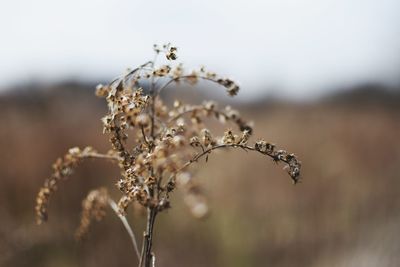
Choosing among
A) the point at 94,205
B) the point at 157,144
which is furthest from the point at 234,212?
the point at 157,144

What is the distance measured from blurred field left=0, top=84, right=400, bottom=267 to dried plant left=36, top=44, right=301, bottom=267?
2.73m

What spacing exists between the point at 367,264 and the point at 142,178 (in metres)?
3.70

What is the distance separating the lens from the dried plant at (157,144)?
142 centimetres

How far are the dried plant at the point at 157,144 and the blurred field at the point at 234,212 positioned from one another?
2.73 m

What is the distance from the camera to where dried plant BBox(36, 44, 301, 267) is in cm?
142

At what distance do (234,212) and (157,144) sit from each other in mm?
4853

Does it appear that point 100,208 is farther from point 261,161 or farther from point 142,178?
point 261,161

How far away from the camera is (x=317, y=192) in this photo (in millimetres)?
6180

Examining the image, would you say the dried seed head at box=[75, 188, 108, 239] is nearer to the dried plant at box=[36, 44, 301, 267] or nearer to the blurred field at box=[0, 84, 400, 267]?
the dried plant at box=[36, 44, 301, 267]

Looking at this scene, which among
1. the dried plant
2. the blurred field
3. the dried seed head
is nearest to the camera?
the dried plant

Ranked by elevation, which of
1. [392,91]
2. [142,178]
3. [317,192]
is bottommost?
[142,178]

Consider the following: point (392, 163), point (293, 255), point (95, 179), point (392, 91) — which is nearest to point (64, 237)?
point (95, 179)

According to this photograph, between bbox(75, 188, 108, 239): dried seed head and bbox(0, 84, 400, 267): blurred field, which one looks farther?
bbox(0, 84, 400, 267): blurred field

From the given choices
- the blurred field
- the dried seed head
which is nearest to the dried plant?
the dried seed head
